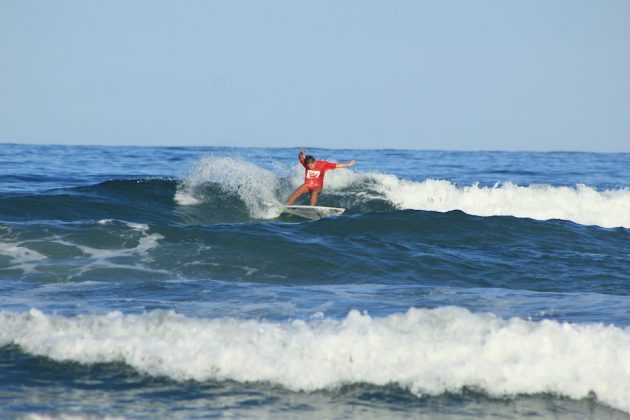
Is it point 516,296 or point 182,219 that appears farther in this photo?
point 182,219

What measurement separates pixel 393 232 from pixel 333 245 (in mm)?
2734

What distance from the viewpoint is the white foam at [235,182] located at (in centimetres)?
2038

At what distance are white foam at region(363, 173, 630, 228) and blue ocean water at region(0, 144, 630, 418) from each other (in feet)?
14.8

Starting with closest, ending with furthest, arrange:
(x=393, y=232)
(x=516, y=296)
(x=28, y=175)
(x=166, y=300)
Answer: (x=166, y=300) → (x=516, y=296) → (x=393, y=232) → (x=28, y=175)

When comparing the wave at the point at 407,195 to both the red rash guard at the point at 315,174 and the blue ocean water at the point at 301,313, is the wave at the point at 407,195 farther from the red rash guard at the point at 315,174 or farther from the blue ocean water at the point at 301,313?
the red rash guard at the point at 315,174

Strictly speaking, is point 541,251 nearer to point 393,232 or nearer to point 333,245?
point 393,232

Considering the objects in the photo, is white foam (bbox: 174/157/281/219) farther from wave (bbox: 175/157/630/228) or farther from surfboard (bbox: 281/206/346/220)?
surfboard (bbox: 281/206/346/220)

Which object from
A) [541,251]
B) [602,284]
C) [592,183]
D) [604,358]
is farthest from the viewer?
[592,183]

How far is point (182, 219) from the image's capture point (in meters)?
19.0

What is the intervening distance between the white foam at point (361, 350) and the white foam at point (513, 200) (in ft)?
48.2

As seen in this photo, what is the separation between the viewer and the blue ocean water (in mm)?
6605

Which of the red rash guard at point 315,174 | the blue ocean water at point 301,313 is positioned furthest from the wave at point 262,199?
the red rash guard at point 315,174

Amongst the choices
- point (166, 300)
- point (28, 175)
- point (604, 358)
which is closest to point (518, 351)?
point (604, 358)

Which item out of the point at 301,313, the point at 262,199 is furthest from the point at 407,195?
the point at 301,313
